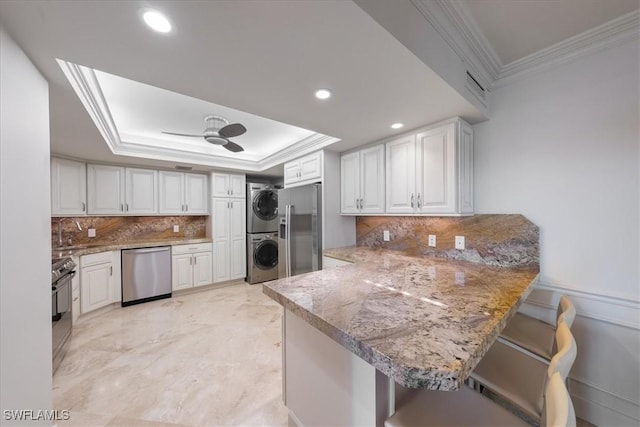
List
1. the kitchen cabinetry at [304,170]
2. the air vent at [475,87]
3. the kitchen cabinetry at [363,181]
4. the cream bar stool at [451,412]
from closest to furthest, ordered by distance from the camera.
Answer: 1. the cream bar stool at [451,412]
2. the air vent at [475,87]
3. the kitchen cabinetry at [363,181]
4. the kitchen cabinetry at [304,170]

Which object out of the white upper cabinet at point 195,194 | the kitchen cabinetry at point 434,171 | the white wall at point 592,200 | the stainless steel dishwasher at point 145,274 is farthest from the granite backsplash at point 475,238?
the stainless steel dishwasher at point 145,274

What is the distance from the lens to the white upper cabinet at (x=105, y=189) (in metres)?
3.48

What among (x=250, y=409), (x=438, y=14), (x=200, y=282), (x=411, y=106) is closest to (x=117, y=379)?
(x=250, y=409)

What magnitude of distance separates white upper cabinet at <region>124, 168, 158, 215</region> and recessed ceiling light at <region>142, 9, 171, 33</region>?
361 centimetres

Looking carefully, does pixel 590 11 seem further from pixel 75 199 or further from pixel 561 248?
pixel 75 199

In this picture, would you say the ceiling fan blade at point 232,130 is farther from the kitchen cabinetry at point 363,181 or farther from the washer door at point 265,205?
the washer door at point 265,205

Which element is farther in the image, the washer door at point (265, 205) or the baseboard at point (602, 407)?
the washer door at point (265, 205)

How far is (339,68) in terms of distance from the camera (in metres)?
1.35

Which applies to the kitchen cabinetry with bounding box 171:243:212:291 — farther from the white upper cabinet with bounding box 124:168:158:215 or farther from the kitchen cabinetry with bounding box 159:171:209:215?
the white upper cabinet with bounding box 124:168:158:215

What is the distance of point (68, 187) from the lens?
10.5 ft

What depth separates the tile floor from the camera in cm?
165

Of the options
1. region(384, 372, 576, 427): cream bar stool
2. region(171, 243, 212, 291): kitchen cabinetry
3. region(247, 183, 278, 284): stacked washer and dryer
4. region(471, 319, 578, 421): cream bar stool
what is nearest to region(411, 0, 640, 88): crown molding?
region(471, 319, 578, 421): cream bar stool

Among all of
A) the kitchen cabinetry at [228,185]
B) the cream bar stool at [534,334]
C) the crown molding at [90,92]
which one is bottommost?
the cream bar stool at [534,334]

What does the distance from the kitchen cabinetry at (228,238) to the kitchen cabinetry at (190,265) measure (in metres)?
0.14
